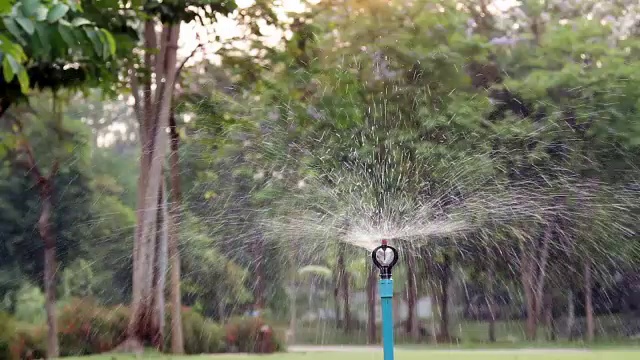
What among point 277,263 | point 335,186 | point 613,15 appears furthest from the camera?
point 277,263

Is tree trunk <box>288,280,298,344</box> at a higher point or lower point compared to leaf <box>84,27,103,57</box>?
lower

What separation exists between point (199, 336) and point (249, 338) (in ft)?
3.36

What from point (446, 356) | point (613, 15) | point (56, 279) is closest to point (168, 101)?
point (446, 356)

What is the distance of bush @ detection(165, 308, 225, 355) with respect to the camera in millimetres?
15736

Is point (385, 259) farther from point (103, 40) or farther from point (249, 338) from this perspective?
point (249, 338)

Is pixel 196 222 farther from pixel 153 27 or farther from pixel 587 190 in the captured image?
pixel 587 190

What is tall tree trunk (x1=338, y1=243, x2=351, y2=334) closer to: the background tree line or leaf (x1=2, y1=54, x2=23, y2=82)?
the background tree line

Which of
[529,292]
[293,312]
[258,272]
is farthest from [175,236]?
[529,292]

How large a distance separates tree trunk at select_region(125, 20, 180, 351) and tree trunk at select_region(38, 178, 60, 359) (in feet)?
8.61

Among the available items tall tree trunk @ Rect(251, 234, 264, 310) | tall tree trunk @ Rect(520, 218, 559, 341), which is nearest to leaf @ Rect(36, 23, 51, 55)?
tall tree trunk @ Rect(251, 234, 264, 310)

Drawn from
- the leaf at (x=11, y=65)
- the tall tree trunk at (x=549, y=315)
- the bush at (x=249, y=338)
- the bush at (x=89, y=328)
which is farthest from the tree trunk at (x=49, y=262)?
the leaf at (x=11, y=65)

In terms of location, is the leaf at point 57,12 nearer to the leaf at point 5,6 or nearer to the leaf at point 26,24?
the leaf at point 26,24

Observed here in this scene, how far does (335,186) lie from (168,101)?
127 inches

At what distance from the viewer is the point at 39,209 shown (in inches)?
775
